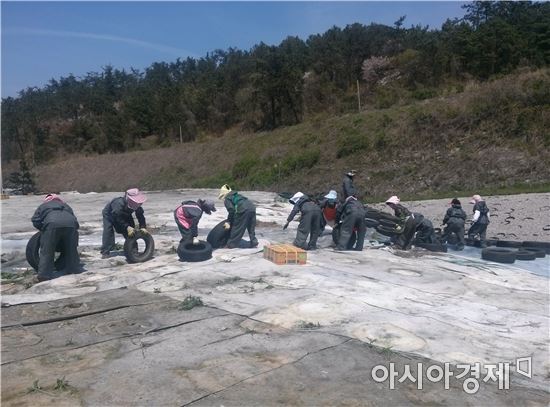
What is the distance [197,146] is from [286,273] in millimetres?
36701

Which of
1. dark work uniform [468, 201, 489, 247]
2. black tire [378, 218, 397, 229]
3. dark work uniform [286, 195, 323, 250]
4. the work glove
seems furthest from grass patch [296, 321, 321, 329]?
dark work uniform [468, 201, 489, 247]

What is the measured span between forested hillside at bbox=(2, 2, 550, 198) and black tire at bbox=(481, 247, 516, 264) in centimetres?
1324

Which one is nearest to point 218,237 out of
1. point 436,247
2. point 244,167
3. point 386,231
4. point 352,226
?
point 352,226

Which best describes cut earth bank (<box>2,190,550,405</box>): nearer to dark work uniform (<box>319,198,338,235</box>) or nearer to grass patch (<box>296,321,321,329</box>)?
grass patch (<box>296,321,321,329</box>)

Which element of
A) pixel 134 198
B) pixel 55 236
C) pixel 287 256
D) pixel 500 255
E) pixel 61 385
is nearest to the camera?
pixel 61 385

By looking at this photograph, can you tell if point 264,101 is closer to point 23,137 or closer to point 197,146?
point 197,146

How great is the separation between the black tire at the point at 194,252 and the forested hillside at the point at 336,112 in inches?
645

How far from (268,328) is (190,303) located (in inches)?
52.3

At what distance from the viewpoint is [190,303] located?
7773 millimetres

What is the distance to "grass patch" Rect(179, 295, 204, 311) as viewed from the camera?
765 centimetres

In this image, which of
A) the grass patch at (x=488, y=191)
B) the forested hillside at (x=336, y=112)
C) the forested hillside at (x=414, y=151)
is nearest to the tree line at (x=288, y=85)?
the forested hillside at (x=336, y=112)

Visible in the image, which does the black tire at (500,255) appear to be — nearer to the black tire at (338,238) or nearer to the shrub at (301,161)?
the black tire at (338,238)

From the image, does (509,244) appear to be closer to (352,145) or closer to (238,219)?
(238,219)

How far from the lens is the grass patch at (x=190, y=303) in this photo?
7652mm
